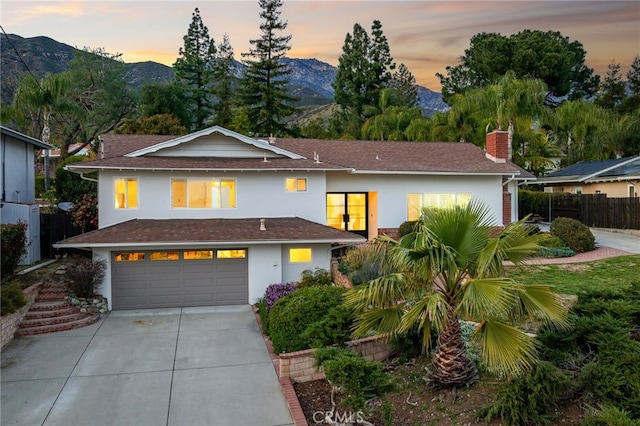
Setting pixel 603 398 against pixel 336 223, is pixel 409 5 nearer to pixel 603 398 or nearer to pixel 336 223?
pixel 336 223

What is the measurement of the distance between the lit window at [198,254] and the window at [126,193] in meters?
3.02

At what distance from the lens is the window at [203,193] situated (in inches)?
653

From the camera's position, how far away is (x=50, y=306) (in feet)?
43.2


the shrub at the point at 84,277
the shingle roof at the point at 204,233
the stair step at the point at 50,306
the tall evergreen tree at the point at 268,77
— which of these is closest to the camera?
the stair step at the point at 50,306

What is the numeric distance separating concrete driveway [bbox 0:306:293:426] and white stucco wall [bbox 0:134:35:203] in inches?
384

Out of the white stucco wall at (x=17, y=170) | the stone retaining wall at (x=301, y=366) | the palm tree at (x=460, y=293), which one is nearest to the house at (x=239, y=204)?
the white stucco wall at (x=17, y=170)

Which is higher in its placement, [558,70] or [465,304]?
[558,70]

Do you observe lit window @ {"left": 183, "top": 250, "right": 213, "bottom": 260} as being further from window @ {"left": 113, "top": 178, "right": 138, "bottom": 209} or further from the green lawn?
the green lawn

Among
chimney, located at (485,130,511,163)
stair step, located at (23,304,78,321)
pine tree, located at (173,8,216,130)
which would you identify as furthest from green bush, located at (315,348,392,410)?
pine tree, located at (173,8,216,130)

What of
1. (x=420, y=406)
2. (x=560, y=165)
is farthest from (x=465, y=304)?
(x=560, y=165)

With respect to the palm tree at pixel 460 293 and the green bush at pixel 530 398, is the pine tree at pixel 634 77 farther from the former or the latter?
the green bush at pixel 530 398

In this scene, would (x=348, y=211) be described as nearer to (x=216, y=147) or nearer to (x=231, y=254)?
(x=216, y=147)

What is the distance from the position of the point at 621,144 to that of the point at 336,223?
1244 inches

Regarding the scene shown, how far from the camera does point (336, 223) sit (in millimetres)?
20062
